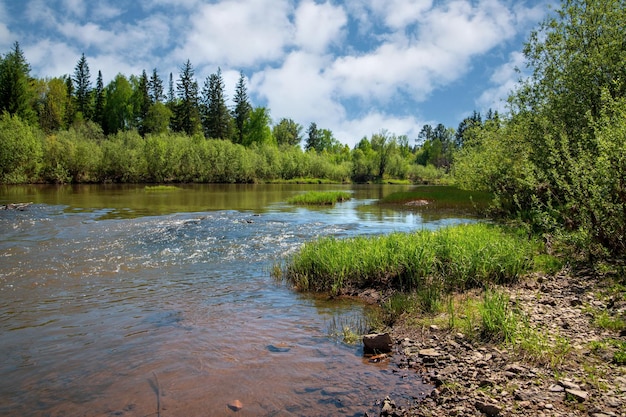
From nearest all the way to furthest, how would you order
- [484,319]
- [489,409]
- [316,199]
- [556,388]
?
[489,409], [556,388], [484,319], [316,199]

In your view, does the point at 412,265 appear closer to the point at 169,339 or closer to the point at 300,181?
the point at 169,339


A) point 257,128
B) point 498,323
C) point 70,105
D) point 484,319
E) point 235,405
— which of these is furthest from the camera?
point 257,128

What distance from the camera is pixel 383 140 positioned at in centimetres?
12656

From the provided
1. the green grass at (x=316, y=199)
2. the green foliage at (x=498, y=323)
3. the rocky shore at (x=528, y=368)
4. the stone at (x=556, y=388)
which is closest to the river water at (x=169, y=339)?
the rocky shore at (x=528, y=368)

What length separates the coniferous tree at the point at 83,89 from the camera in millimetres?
113312

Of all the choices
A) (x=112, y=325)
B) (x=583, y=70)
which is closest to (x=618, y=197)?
(x=583, y=70)

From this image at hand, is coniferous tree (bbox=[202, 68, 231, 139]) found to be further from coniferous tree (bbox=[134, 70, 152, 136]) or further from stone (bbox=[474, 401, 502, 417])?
stone (bbox=[474, 401, 502, 417])

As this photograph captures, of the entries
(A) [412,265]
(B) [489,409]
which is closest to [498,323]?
(B) [489,409]

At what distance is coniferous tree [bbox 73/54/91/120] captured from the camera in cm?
11331

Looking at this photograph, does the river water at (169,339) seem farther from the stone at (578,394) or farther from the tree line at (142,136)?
the tree line at (142,136)

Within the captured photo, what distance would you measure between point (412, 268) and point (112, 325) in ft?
26.0

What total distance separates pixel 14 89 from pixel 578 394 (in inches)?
4132

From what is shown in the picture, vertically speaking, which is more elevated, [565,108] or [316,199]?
[565,108]

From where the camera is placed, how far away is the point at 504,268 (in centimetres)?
1134
